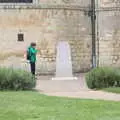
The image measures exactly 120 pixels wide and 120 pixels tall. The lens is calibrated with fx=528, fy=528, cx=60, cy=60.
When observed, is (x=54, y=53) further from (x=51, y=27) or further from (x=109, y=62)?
(x=109, y=62)

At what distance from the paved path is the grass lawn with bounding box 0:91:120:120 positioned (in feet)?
4.21

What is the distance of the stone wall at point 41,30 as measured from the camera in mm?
23344

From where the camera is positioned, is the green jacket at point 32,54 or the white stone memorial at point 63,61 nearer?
the green jacket at point 32,54

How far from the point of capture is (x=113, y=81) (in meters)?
16.8

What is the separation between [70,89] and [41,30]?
641 centimetres

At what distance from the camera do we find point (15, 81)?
1639 cm

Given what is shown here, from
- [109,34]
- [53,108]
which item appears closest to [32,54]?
[109,34]

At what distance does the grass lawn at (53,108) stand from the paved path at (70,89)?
1285 mm

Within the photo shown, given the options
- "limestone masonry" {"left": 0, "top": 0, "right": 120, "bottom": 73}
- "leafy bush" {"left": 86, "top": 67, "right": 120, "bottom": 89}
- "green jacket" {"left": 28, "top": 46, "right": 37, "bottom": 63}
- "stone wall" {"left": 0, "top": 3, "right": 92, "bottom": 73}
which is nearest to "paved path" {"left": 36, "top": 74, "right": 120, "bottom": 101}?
"leafy bush" {"left": 86, "top": 67, "right": 120, "bottom": 89}

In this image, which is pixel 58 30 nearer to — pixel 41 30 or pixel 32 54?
pixel 41 30

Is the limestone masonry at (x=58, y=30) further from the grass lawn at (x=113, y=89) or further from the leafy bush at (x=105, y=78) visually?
the grass lawn at (x=113, y=89)

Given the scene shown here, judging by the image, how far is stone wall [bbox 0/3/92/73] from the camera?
76.6 ft

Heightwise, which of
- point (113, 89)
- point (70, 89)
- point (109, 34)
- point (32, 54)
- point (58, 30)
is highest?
point (58, 30)

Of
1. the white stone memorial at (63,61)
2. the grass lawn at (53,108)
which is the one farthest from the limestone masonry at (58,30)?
the grass lawn at (53,108)
